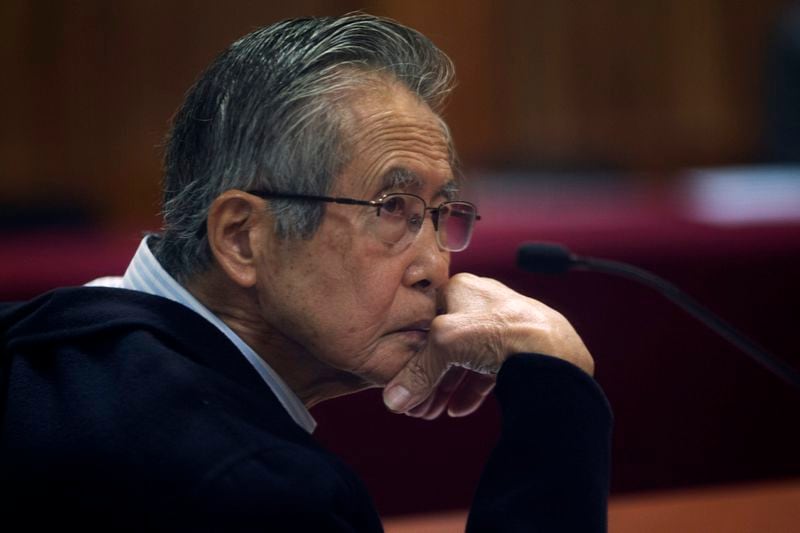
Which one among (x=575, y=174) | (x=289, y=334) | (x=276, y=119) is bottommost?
(x=575, y=174)

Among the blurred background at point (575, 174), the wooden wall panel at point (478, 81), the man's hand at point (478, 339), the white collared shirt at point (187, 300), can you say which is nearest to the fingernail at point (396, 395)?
the man's hand at point (478, 339)

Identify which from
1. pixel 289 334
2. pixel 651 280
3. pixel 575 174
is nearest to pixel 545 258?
pixel 651 280

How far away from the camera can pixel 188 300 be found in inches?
55.8

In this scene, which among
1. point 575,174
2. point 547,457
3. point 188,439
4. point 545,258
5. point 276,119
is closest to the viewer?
point 188,439

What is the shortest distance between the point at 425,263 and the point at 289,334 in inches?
7.8

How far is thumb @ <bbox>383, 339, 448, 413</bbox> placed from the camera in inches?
56.4

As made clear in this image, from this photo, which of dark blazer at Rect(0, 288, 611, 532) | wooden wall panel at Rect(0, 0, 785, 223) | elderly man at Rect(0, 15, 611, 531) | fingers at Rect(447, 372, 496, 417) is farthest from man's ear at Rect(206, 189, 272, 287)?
wooden wall panel at Rect(0, 0, 785, 223)

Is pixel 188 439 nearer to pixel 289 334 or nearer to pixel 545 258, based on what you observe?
pixel 289 334

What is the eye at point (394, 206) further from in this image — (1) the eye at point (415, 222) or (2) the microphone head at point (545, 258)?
(2) the microphone head at point (545, 258)

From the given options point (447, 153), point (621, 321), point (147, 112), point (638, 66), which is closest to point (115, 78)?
point (147, 112)

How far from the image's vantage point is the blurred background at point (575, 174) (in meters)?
2.39

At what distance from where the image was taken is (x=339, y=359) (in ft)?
4.65

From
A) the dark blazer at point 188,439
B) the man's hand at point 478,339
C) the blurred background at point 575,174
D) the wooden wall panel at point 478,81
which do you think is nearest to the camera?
the dark blazer at point 188,439

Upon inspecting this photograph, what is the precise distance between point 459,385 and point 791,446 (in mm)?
1252
